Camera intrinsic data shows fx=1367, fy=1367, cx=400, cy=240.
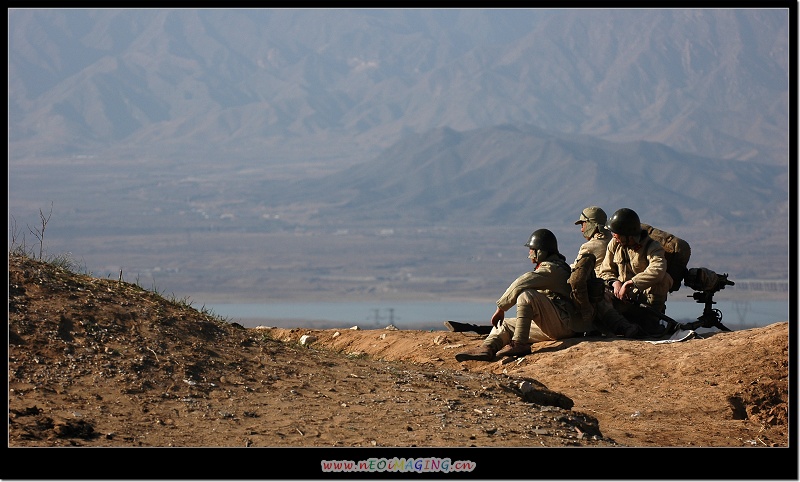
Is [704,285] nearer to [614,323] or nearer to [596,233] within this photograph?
[614,323]

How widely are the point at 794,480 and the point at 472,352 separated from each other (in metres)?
7.17

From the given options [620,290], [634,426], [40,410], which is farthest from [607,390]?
[40,410]

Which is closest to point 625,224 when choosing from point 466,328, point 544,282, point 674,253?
point 674,253

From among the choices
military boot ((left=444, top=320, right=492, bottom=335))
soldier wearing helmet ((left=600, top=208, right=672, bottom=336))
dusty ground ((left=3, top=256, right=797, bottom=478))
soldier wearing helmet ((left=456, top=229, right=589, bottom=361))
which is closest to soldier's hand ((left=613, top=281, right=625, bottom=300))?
soldier wearing helmet ((left=600, top=208, right=672, bottom=336))

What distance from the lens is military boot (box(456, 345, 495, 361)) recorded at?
15.9 m

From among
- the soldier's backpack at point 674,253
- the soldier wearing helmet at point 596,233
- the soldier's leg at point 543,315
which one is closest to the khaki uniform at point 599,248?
the soldier wearing helmet at point 596,233

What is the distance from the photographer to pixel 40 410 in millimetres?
10406

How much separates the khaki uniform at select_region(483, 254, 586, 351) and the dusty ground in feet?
1.75

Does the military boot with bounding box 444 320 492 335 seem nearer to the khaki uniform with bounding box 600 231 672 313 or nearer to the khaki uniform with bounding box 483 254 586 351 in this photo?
the khaki uniform with bounding box 483 254 586 351

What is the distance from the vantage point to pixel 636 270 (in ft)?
54.5

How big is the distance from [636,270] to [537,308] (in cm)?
162

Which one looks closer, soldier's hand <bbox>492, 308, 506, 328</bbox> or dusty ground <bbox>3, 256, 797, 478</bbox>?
dusty ground <bbox>3, 256, 797, 478</bbox>

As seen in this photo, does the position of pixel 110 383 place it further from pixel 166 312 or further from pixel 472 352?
pixel 472 352

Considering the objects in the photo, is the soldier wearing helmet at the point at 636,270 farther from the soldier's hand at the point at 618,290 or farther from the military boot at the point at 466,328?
the military boot at the point at 466,328
